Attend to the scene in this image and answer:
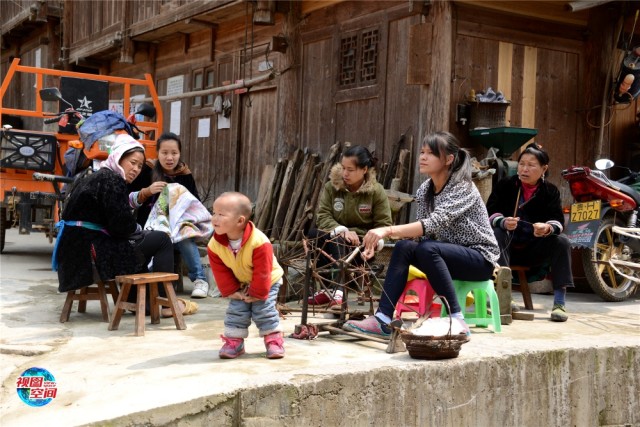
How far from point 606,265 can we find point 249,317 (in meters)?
4.28

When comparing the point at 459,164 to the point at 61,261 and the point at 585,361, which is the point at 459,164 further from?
the point at 61,261

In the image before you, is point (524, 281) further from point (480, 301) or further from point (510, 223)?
point (480, 301)

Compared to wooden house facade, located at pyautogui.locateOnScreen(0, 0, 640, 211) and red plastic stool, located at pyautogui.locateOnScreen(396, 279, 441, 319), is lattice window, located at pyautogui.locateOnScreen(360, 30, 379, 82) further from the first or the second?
red plastic stool, located at pyautogui.locateOnScreen(396, 279, 441, 319)

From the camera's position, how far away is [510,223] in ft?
18.8

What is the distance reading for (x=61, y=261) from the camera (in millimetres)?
5230

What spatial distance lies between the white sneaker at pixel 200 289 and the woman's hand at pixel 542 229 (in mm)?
2974

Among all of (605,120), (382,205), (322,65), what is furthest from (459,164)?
(322,65)

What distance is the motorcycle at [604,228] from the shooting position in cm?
682

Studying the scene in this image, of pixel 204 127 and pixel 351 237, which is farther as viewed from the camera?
pixel 204 127

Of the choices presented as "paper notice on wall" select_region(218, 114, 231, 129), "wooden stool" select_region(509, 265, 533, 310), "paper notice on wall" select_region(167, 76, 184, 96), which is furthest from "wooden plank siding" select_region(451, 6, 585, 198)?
"paper notice on wall" select_region(167, 76, 184, 96)

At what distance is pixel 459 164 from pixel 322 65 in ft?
16.3

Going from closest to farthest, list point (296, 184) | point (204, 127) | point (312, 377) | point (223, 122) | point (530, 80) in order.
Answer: point (312, 377)
point (530, 80)
point (296, 184)
point (223, 122)
point (204, 127)

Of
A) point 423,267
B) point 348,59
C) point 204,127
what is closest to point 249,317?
point 423,267

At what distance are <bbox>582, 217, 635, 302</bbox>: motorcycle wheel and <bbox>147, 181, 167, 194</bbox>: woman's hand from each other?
4028mm
